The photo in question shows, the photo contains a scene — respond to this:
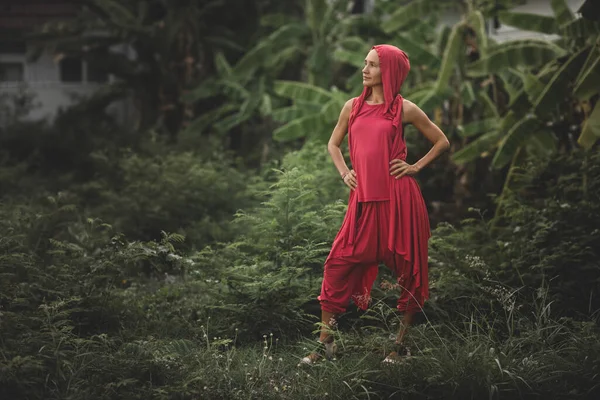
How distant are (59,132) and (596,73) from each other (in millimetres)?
12692

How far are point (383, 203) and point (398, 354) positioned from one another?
1.01 meters

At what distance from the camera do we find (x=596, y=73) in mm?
9781

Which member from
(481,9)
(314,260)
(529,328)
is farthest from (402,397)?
(481,9)

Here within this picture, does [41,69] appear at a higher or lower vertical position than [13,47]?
lower

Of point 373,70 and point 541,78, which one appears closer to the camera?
point 373,70

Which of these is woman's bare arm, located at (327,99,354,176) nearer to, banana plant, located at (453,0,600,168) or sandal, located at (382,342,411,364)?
sandal, located at (382,342,411,364)

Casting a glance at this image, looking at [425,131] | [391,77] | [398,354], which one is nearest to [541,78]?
[425,131]

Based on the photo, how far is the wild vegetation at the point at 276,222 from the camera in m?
6.02

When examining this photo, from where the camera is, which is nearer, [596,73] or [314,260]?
[314,260]

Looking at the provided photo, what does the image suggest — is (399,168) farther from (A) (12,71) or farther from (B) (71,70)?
(A) (12,71)

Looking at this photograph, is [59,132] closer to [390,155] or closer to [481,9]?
[481,9]

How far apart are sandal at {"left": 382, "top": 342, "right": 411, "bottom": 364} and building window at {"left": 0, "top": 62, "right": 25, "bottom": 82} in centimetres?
2072

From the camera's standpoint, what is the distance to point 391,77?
6277 millimetres

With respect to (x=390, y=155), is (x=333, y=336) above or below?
A: below
